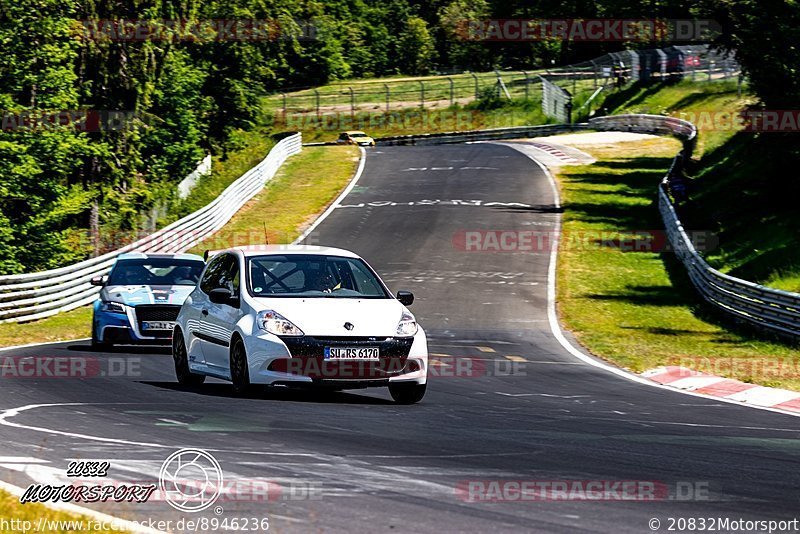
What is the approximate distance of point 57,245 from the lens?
1829 inches

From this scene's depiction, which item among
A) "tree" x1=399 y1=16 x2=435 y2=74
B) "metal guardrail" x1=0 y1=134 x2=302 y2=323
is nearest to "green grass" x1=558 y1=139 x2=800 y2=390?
"metal guardrail" x1=0 y1=134 x2=302 y2=323

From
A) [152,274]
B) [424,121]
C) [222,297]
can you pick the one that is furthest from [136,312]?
[424,121]

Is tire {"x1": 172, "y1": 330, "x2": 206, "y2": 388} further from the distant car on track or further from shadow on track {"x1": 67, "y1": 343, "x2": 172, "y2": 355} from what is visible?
the distant car on track

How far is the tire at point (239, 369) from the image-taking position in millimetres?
11984

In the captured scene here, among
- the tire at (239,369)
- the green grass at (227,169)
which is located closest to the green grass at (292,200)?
the green grass at (227,169)

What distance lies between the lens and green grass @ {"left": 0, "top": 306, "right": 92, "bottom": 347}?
23.2 m

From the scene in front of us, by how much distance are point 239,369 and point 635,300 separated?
1748cm

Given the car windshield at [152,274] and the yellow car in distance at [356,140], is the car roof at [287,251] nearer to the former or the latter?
the car windshield at [152,274]

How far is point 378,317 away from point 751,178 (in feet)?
106

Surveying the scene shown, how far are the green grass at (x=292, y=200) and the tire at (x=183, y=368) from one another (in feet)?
73.2

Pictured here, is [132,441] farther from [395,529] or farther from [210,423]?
[395,529]

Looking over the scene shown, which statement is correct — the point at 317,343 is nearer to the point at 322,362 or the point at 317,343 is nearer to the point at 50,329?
the point at 322,362

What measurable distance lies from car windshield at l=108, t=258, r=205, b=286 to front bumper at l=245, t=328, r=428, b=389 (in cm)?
825

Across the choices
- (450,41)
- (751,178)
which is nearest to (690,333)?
(751,178)
